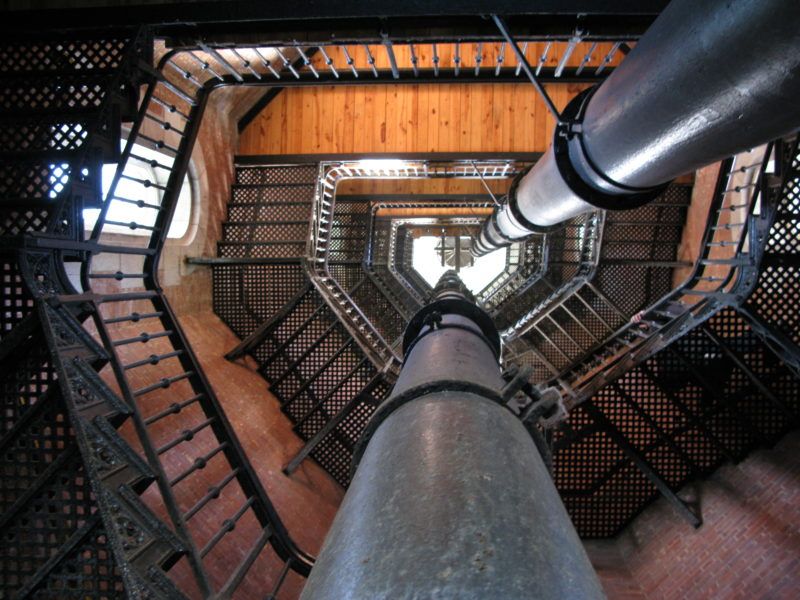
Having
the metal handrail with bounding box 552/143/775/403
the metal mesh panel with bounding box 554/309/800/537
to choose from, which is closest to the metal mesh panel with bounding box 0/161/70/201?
the metal mesh panel with bounding box 554/309/800/537

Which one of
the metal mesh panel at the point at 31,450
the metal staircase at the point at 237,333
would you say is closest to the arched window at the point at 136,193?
the metal staircase at the point at 237,333

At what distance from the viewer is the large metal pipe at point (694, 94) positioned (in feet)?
2.85

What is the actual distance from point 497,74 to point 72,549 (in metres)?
4.81

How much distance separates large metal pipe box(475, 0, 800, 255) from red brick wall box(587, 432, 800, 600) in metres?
4.00

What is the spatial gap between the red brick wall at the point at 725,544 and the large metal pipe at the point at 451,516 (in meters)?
4.17

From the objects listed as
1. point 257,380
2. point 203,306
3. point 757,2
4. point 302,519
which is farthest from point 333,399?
point 757,2

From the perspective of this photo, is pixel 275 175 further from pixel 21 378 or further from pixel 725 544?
pixel 725 544

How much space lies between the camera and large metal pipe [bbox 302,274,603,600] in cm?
79

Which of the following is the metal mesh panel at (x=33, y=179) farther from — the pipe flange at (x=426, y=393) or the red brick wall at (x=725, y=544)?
the red brick wall at (x=725, y=544)

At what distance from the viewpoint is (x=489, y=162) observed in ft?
26.2

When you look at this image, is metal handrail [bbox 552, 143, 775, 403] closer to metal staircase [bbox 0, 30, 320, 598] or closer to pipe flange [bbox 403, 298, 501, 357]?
pipe flange [bbox 403, 298, 501, 357]

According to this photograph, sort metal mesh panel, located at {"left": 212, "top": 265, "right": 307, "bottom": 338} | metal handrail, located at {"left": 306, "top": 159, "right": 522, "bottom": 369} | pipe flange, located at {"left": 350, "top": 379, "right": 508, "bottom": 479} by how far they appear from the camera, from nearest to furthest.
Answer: pipe flange, located at {"left": 350, "top": 379, "right": 508, "bottom": 479}, metal handrail, located at {"left": 306, "top": 159, "right": 522, "bottom": 369}, metal mesh panel, located at {"left": 212, "top": 265, "right": 307, "bottom": 338}

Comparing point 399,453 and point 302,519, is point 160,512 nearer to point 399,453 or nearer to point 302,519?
point 302,519

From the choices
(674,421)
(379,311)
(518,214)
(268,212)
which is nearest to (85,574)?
(518,214)
